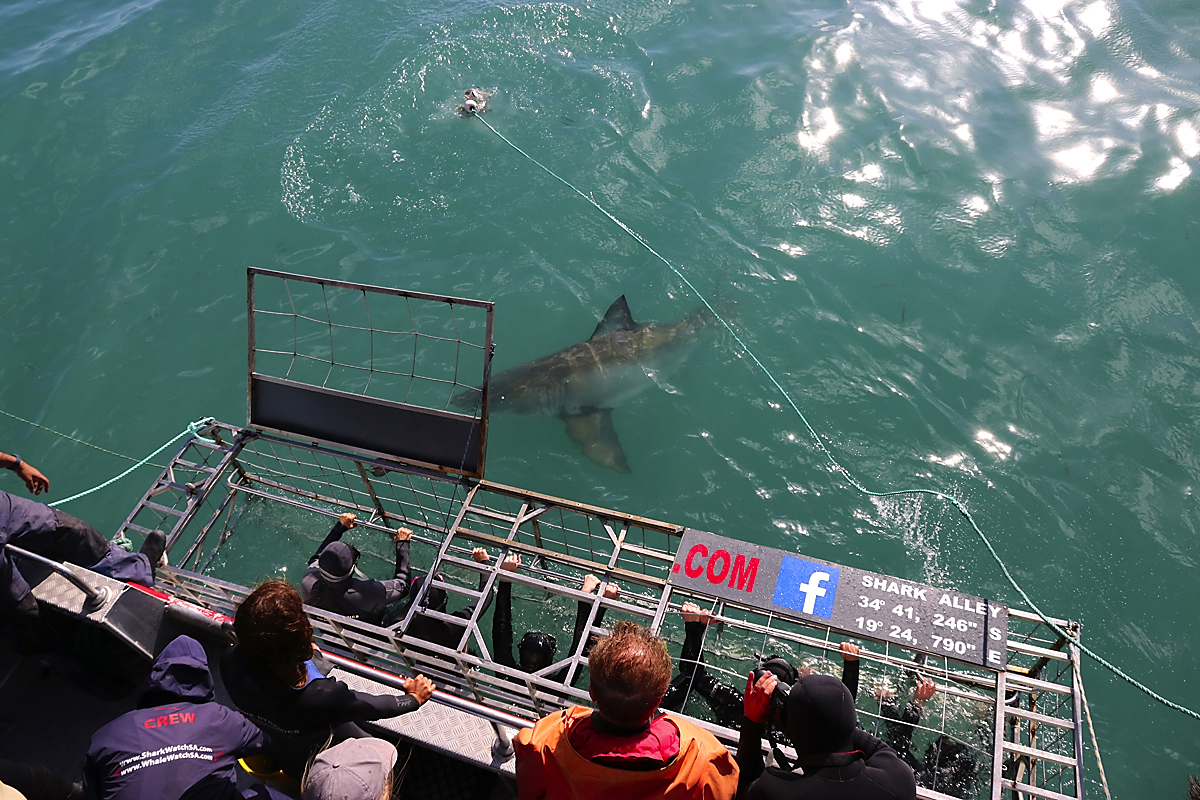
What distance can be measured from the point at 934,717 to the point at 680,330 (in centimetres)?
556

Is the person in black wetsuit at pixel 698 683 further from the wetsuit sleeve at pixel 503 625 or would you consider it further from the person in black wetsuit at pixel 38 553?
the person in black wetsuit at pixel 38 553

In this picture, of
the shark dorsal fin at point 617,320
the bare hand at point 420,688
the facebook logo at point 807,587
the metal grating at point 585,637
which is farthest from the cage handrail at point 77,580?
the shark dorsal fin at point 617,320

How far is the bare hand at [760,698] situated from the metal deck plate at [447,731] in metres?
1.45

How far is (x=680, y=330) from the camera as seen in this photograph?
9703 millimetres

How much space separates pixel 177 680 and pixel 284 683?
25.1 inches

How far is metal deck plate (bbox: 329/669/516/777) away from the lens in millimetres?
3895

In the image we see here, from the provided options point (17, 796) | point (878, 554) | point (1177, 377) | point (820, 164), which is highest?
point (17, 796)

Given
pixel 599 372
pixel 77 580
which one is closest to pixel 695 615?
pixel 77 580

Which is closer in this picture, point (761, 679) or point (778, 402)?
point (761, 679)

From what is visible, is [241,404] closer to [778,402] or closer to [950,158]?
[778,402]

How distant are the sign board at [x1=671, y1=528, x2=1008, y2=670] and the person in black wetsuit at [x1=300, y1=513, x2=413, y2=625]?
7.17 feet

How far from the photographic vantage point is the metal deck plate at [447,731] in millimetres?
3895

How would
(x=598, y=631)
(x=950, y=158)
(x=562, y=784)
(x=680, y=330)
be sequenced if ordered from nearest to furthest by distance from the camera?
1. (x=562, y=784)
2. (x=598, y=631)
3. (x=680, y=330)
4. (x=950, y=158)

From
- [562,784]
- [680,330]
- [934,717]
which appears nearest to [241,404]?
[680,330]
